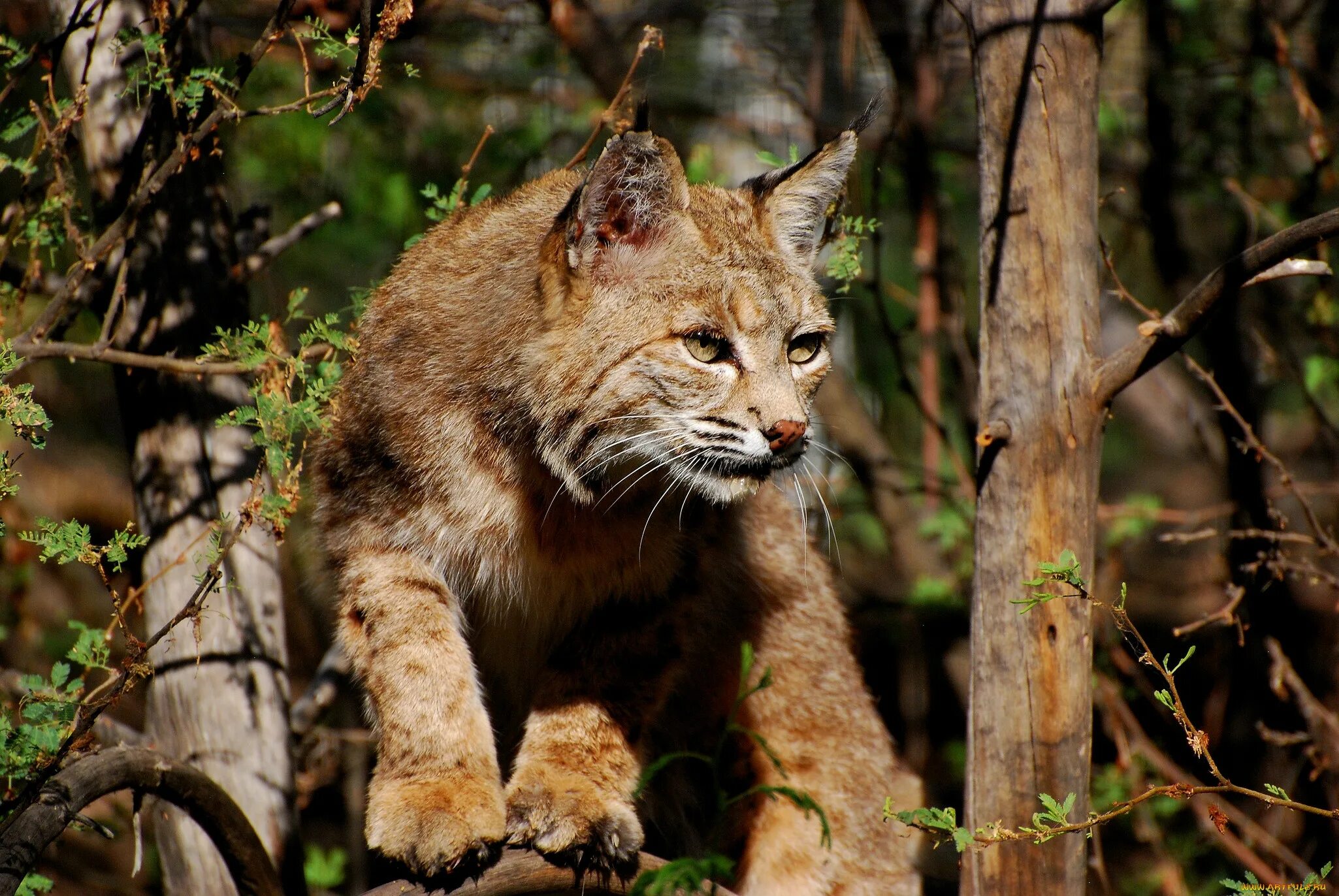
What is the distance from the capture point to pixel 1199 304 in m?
2.61

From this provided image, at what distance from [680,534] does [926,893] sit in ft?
6.92

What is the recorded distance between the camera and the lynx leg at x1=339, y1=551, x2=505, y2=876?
2889 mm

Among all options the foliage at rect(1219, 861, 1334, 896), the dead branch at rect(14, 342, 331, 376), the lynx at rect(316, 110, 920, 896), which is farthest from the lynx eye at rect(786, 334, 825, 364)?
A: the foliage at rect(1219, 861, 1334, 896)

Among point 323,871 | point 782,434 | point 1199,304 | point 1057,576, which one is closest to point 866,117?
point 782,434

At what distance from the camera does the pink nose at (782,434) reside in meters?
2.98

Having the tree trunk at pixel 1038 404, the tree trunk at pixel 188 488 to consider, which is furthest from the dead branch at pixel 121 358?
the tree trunk at pixel 1038 404

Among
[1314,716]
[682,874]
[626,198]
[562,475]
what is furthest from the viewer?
[1314,716]

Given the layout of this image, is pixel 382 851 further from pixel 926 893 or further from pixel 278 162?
pixel 278 162

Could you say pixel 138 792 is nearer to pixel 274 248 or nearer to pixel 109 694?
pixel 109 694

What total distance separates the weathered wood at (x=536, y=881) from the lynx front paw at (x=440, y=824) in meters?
0.04

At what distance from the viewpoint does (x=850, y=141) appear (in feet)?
11.0

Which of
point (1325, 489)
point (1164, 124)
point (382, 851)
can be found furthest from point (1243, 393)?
point (382, 851)

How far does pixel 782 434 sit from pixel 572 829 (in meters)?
1.07

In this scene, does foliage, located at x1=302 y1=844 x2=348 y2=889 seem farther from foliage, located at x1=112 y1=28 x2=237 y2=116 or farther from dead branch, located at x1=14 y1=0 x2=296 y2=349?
foliage, located at x1=112 y1=28 x2=237 y2=116
